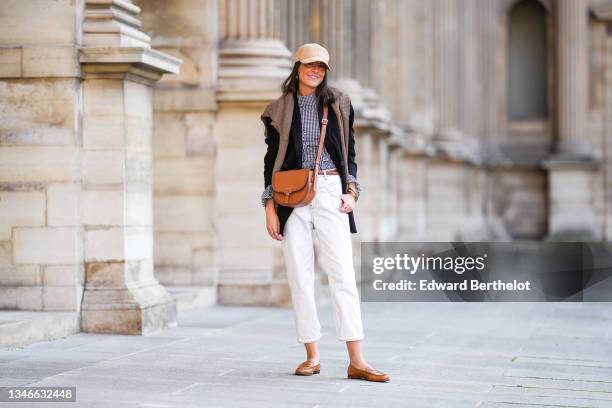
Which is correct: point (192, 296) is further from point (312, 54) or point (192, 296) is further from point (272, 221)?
point (312, 54)

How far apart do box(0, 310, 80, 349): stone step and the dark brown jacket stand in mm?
2393

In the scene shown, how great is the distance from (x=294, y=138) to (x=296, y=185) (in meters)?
0.32

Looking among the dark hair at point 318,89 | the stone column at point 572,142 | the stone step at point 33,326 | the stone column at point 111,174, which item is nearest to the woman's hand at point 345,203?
the dark hair at point 318,89

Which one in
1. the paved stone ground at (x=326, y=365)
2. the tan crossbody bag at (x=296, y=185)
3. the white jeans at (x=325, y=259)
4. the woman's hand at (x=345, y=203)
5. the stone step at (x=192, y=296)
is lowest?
the paved stone ground at (x=326, y=365)

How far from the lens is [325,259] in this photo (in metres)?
8.06

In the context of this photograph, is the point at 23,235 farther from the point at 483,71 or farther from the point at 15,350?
the point at 483,71

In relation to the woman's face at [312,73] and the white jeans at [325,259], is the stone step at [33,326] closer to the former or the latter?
the white jeans at [325,259]

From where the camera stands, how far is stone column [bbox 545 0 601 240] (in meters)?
35.3

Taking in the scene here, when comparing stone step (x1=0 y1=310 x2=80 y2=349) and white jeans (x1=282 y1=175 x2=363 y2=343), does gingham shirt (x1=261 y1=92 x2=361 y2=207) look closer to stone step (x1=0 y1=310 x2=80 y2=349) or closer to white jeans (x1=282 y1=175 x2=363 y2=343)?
white jeans (x1=282 y1=175 x2=363 y2=343)

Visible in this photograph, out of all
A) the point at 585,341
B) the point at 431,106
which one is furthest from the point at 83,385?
the point at 431,106

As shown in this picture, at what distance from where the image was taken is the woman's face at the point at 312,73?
8.05 metres

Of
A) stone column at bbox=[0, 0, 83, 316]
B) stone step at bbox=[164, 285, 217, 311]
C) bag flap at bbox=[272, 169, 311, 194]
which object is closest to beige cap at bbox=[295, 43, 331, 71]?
bag flap at bbox=[272, 169, 311, 194]

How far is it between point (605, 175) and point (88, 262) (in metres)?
28.0

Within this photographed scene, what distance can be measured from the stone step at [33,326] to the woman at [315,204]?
2309 mm
